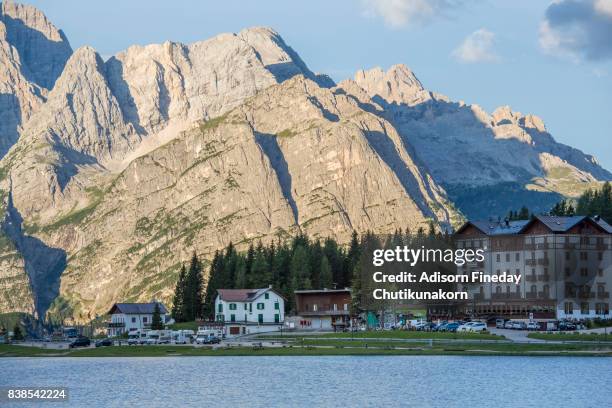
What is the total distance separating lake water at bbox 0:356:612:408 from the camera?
4154 inches

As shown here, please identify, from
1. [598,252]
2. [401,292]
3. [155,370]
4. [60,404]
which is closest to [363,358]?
[155,370]

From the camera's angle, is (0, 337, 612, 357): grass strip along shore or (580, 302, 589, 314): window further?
(580, 302, 589, 314): window

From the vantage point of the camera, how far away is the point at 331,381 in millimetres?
120812

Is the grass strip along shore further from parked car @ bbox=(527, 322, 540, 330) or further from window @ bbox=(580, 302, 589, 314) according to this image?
window @ bbox=(580, 302, 589, 314)

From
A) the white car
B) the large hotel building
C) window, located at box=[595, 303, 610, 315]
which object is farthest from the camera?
window, located at box=[595, 303, 610, 315]

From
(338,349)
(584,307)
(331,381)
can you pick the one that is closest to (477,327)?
(338,349)

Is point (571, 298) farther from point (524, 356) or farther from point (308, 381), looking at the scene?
point (308, 381)

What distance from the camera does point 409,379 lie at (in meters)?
122

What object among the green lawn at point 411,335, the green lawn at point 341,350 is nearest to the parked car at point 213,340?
the green lawn at point 341,350

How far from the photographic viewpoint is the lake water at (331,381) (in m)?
106

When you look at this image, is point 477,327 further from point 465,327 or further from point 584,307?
point 584,307

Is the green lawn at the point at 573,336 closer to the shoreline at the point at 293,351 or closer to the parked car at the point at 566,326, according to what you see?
the shoreline at the point at 293,351

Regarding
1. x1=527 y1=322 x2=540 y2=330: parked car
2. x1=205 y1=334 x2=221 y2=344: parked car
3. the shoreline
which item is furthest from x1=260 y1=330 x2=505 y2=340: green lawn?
x1=527 y1=322 x2=540 y2=330: parked car

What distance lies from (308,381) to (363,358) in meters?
29.2
